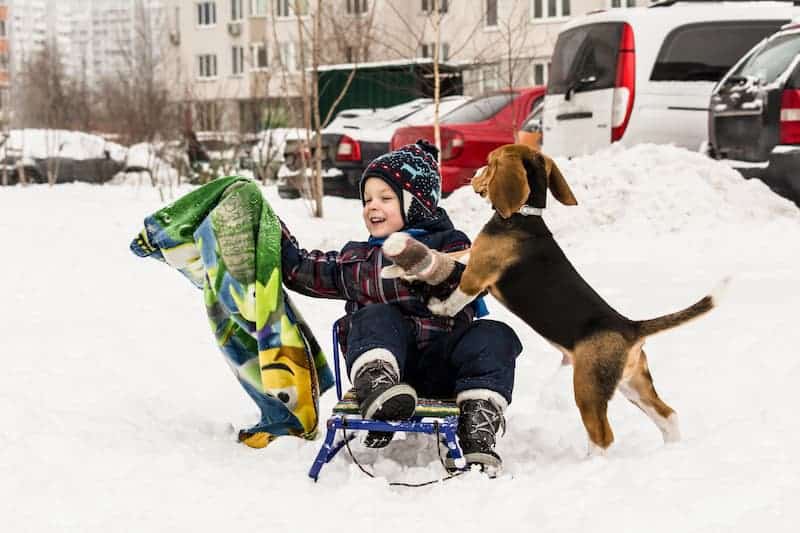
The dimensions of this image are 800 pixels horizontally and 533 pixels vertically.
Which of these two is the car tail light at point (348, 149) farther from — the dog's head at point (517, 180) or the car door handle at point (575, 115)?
the dog's head at point (517, 180)

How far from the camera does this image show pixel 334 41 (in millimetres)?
20109

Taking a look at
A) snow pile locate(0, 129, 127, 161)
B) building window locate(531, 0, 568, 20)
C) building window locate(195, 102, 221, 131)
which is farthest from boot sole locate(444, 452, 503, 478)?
building window locate(531, 0, 568, 20)

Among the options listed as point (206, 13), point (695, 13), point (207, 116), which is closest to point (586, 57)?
point (695, 13)

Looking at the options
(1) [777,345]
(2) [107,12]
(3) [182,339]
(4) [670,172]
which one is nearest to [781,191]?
(4) [670,172]

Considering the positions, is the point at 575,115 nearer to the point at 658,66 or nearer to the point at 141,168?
the point at 658,66

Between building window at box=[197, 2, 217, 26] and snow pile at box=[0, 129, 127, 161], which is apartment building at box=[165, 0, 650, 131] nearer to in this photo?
building window at box=[197, 2, 217, 26]

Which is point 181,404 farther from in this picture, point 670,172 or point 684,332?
point 670,172

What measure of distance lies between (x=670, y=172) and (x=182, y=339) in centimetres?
478

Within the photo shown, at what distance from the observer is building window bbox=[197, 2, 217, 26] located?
4541 cm

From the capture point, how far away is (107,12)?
257ft

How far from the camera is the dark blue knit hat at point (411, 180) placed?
3799mm

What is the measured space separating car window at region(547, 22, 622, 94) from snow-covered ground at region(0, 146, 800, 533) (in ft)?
4.51

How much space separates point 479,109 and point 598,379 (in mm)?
8691

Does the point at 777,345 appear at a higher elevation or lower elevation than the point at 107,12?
lower
